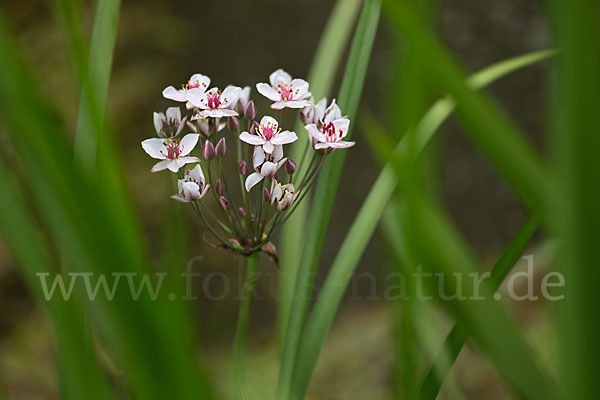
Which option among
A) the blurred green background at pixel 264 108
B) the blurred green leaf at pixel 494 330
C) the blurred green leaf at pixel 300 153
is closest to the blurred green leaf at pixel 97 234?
the blurred green leaf at pixel 494 330

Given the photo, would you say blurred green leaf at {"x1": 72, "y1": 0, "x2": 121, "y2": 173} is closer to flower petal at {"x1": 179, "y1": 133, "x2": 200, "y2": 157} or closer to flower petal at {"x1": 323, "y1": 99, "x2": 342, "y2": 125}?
flower petal at {"x1": 179, "y1": 133, "x2": 200, "y2": 157}

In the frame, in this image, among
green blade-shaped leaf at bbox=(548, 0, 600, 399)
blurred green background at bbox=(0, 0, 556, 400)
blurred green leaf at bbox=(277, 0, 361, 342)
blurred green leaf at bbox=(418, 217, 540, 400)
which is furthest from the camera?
blurred green background at bbox=(0, 0, 556, 400)

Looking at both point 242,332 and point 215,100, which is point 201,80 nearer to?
point 215,100

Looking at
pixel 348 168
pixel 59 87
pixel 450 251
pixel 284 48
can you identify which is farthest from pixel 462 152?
pixel 450 251

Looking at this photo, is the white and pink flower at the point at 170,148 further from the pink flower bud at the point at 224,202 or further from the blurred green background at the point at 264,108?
the blurred green background at the point at 264,108

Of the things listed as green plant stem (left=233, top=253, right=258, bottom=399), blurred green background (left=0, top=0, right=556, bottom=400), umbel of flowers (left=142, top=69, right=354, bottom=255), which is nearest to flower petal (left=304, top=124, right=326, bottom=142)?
umbel of flowers (left=142, top=69, right=354, bottom=255)

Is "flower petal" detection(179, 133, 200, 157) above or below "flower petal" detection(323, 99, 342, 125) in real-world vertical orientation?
below
